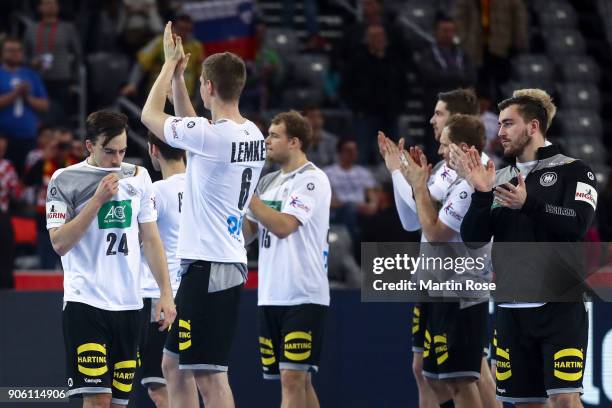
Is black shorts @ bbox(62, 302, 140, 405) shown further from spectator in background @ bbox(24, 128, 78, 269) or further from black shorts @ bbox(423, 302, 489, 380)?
spectator in background @ bbox(24, 128, 78, 269)

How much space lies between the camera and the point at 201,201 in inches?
325

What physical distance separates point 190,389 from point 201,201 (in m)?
1.54

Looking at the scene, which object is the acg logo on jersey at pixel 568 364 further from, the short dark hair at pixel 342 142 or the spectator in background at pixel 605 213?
the short dark hair at pixel 342 142

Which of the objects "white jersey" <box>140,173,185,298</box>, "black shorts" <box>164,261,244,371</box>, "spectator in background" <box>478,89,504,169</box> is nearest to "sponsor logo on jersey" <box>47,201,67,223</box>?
"black shorts" <box>164,261,244,371</box>

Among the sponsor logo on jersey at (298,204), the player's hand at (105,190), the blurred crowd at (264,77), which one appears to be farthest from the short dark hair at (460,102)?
the player's hand at (105,190)

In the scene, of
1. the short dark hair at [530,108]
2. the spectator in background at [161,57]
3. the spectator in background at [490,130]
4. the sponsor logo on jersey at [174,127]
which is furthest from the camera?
the spectator in background at [161,57]

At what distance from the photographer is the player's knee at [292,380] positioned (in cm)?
936

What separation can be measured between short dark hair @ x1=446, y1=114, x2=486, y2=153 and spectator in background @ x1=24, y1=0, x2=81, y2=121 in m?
7.59

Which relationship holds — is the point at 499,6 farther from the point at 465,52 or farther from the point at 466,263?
the point at 466,263

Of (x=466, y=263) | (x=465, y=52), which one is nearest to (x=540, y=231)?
(x=466, y=263)

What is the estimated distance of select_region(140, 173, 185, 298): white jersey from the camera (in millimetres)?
9180

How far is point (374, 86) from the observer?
15289 mm

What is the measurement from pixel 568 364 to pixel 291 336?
8.03ft

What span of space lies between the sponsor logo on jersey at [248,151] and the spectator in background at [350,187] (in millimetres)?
5249
